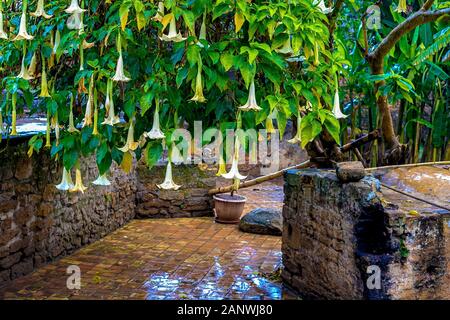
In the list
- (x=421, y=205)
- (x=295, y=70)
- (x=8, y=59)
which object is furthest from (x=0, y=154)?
(x=421, y=205)

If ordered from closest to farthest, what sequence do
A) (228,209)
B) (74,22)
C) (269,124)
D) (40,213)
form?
1. (269,124)
2. (74,22)
3. (40,213)
4. (228,209)

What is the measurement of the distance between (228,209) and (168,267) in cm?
253

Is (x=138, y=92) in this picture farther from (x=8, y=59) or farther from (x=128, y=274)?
(x=128, y=274)

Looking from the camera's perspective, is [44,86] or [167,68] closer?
[167,68]

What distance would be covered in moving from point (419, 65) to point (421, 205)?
216 cm

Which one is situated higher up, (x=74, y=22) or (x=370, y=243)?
(x=74, y=22)

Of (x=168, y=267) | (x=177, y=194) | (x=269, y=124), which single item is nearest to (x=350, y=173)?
(x=269, y=124)

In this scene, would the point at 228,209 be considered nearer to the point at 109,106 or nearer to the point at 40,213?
the point at 40,213

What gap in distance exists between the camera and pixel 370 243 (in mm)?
4551

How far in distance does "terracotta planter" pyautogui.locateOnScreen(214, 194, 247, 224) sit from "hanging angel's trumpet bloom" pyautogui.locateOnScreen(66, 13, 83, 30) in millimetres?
5566

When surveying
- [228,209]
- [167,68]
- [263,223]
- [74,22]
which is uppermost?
[74,22]

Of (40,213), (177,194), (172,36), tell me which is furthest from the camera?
(177,194)

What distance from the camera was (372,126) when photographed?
6.97m
